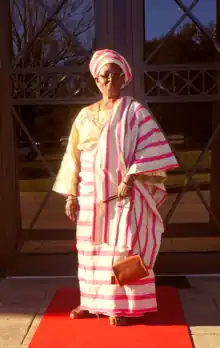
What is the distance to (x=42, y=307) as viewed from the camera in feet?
13.9

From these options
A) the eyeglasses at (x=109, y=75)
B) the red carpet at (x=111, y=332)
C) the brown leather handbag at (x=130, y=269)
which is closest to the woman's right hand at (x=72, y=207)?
the brown leather handbag at (x=130, y=269)

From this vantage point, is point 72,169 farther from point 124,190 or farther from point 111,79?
point 111,79

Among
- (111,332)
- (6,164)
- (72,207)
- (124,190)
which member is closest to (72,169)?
(72,207)

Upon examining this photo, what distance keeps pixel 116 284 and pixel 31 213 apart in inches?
55.5

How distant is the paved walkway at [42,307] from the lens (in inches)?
145

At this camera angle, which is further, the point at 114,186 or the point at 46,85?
the point at 46,85

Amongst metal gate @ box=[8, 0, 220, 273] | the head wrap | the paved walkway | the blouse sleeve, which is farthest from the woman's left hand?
metal gate @ box=[8, 0, 220, 273]

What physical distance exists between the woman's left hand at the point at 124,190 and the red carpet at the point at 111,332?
0.81 metres

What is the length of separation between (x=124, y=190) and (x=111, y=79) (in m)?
0.67

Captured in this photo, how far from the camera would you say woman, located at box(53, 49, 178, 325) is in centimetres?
367

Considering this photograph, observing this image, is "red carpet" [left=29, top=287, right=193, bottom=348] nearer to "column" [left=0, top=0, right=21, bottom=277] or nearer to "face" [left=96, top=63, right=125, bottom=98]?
"column" [left=0, top=0, right=21, bottom=277]

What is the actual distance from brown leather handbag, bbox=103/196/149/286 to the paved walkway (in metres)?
0.50

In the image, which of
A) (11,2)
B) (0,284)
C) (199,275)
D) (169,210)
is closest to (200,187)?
(169,210)

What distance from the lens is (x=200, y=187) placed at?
4.90 m
